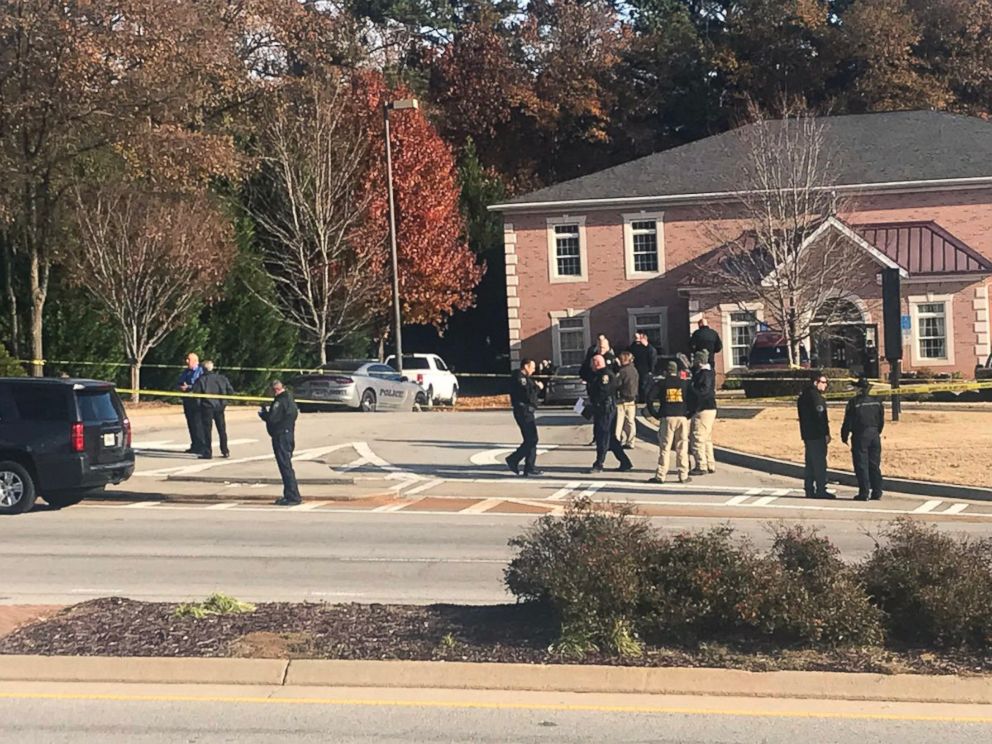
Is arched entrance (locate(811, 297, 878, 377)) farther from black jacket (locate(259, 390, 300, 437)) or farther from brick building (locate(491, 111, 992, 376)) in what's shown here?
black jacket (locate(259, 390, 300, 437))

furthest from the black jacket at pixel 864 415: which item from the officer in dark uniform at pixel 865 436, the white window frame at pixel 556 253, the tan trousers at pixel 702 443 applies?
the white window frame at pixel 556 253

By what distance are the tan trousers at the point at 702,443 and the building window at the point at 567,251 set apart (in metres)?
26.5

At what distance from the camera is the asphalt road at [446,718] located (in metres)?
6.47

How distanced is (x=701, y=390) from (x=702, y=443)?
55.5 inches

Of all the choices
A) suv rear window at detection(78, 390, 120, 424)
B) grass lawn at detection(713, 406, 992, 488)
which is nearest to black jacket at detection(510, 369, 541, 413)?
grass lawn at detection(713, 406, 992, 488)

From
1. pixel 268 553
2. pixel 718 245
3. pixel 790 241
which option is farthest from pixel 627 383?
pixel 718 245

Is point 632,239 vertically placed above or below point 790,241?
above

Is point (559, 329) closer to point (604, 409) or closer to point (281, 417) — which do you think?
point (604, 409)

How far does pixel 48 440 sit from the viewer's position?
16.7 meters

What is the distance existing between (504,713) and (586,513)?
2127mm

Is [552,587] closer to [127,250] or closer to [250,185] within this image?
[127,250]

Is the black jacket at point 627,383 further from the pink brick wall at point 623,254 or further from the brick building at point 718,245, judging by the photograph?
the pink brick wall at point 623,254

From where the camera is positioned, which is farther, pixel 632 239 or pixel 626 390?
pixel 632 239

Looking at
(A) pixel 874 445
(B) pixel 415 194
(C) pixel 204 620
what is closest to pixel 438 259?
(B) pixel 415 194
